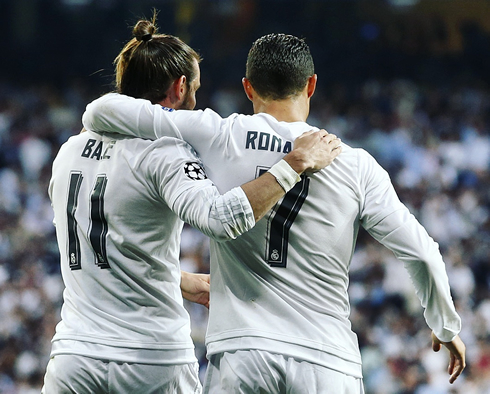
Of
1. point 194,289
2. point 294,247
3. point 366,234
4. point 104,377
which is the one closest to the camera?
point 294,247

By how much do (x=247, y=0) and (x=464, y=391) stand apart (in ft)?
29.8

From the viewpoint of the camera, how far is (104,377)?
2.76 metres

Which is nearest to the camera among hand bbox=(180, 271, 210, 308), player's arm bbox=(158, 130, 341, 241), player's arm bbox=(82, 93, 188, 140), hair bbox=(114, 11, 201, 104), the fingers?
player's arm bbox=(158, 130, 341, 241)

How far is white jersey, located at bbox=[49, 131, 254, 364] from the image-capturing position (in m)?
2.75

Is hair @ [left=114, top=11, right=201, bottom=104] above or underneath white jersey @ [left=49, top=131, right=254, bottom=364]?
above

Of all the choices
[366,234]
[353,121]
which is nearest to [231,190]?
[366,234]

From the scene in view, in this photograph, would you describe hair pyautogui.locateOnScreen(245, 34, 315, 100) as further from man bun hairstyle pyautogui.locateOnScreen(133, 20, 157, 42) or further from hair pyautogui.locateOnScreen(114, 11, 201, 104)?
man bun hairstyle pyautogui.locateOnScreen(133, 20, 157, 42)

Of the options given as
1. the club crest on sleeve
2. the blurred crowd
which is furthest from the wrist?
the blurred crowd

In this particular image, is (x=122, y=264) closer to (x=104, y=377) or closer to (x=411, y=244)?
(x=104, y=377)

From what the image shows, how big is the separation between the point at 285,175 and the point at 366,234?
344 inches

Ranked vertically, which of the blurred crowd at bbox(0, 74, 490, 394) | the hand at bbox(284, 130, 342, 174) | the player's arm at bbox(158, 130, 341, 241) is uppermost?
the hand at bbox(284, 130, 342, 174)

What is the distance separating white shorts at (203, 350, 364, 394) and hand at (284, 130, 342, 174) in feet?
2.15

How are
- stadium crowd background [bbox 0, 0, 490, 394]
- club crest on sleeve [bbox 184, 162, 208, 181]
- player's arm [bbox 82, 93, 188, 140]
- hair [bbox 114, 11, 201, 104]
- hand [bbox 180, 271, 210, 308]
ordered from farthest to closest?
stadium crowd background [bbox 0, 0, 490, 394] → hand [bbox 180, 271, 210, 308] → hair [bbox 114, 11, 201, 104] → player's arm [bbox 82, 93, 188, 140] → club crest on sleeve [bbox 184, 162, 208, 181]

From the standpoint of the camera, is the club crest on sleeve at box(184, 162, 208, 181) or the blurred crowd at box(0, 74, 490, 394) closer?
the club crest on sleeve at box(184, 162, 208, 181)
